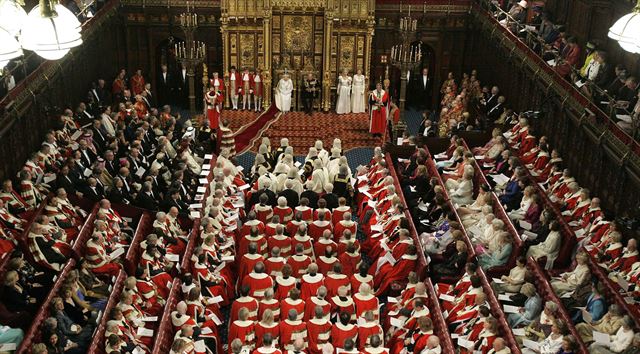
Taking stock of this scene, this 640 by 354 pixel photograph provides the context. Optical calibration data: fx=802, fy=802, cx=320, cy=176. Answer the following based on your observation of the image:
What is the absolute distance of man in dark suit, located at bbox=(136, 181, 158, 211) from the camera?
1827 cm

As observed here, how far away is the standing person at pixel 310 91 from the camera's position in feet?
88.4

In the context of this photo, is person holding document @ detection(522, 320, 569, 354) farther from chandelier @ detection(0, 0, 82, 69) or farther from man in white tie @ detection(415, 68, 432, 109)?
man in white tie @ detection(415, 68, 432, 109)

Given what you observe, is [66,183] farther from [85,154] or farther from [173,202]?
[173,202]

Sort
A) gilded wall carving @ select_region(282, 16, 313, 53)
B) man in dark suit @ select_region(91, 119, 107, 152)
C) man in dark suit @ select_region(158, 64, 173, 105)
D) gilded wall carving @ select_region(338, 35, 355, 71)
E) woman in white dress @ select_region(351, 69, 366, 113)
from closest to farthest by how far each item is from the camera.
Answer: man in dark suit @ select_region(91, 119, 107, 152)
woman in white dress @ select_region(351, 69, 366, 113)
gilded wall carving @ select_region(282, 16, 313, 53)
gilded wall carving @ select_region(338, 35, 355, 71)
man in dark suit @ select_region(158, 64, 173, 105)

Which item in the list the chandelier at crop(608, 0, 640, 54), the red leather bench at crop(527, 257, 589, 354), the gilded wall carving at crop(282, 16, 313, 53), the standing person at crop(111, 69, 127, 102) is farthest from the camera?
the gilded wall carving at crop(282, 16, 313, 53)

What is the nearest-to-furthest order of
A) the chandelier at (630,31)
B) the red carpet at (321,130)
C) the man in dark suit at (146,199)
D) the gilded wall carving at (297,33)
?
the chandelier at (630,31) < the man in dark suit at (146,199) < the red carpet at (321,130) < the gilded wall carving at (297,33)

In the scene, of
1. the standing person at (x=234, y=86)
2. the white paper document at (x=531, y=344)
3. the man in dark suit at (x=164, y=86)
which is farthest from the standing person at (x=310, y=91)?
the white paper document at (x=531, y=344)

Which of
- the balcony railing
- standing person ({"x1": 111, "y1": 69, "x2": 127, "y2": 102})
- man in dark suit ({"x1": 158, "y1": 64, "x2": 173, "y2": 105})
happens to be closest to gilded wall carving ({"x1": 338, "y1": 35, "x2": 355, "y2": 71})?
the balcony railing

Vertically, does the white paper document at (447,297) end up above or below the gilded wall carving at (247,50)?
below

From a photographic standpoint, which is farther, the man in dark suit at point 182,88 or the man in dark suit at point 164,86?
the man in dark suit at point 182,88

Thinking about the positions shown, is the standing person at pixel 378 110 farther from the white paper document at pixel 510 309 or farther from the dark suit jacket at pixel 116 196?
the white paper document at pixel 510 309

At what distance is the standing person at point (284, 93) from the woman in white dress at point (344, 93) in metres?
1.66

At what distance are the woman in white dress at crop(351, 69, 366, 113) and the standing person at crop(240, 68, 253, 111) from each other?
3.51 m

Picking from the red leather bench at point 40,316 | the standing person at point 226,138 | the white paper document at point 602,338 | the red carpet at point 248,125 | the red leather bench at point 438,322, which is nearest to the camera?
the red leather bench at point 40,316
